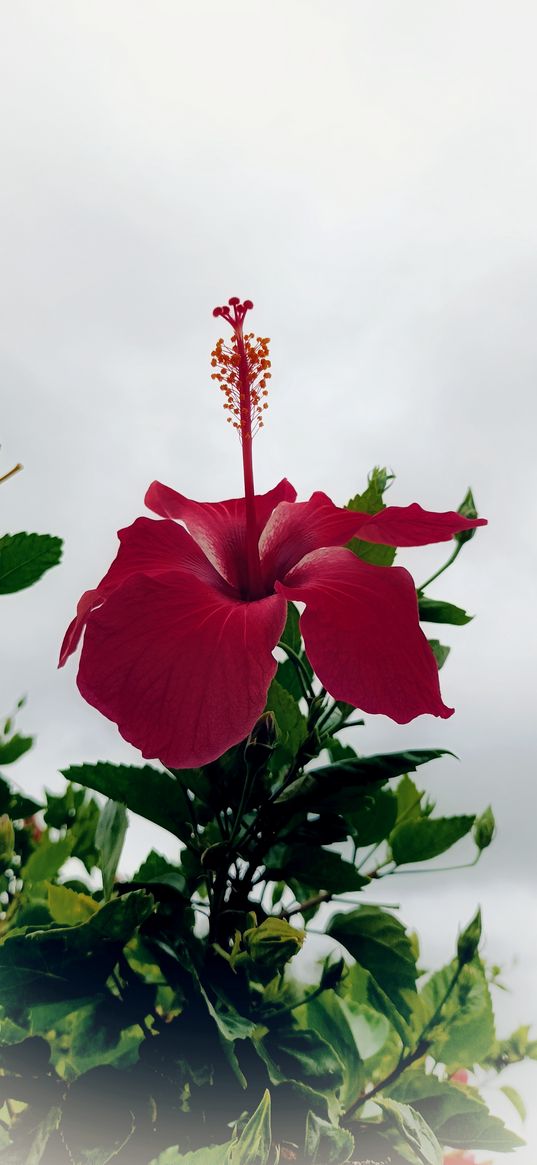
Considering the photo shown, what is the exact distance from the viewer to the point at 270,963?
1.59 ft

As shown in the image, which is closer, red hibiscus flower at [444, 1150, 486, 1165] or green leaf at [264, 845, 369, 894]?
green leaf at [264, 845, 369, 894]

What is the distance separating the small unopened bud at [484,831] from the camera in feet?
2.18

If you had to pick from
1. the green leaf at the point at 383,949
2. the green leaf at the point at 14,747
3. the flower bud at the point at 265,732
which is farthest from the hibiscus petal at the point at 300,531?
the green leaf at the point at 14,747

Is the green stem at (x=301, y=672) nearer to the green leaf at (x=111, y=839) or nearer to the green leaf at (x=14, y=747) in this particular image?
the green leaf at (x=111, y=839)

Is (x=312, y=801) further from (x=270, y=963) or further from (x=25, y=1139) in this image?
(x=25, y=1139)

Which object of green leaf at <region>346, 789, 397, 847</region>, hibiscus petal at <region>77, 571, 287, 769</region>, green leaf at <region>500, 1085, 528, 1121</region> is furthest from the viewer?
green leaf at <region>500, 1085, 528, 1121</region>

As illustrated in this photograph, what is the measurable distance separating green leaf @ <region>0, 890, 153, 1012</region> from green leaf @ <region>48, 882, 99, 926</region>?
6 cm

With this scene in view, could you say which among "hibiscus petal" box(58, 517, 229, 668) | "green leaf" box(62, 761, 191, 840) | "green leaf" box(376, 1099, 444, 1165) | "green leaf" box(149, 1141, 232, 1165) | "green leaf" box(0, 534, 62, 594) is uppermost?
"green leaf" box(0, 534, 62, 594)

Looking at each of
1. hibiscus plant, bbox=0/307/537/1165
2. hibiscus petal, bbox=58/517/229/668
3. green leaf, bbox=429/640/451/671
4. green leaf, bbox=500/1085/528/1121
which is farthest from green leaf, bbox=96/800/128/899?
green leaf, bbox=500/1085/528/1121

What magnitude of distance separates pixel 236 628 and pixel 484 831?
0.30m

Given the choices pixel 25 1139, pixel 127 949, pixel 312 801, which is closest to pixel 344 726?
pixel 312 801

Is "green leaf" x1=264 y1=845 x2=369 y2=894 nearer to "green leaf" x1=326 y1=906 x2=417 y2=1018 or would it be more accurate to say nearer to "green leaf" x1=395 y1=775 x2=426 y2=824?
"green leaf" x1=326 y1=906 x2=417 y2=1018

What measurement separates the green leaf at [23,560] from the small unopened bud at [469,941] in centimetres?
39

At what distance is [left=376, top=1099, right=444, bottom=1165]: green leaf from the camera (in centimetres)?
58
